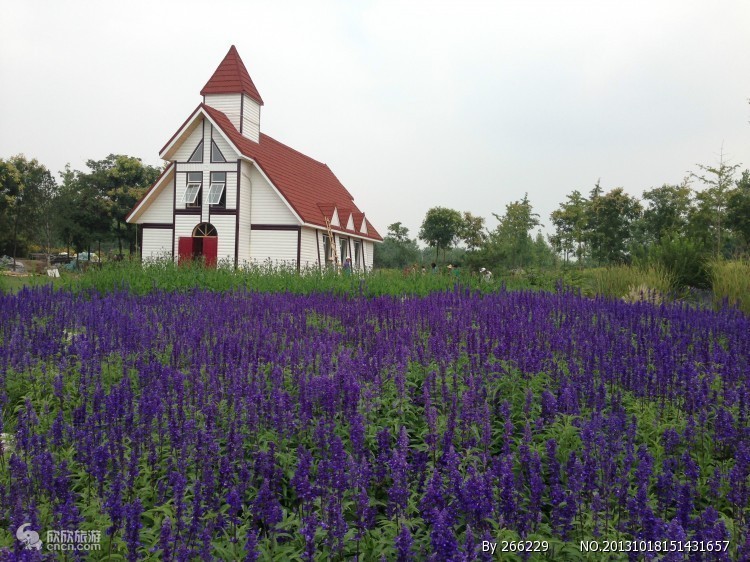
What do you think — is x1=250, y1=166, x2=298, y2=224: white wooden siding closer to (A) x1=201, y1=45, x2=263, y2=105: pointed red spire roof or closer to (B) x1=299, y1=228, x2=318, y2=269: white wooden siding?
(B) x1=299, y1=228, x2=318, y2=269: white wooden siding

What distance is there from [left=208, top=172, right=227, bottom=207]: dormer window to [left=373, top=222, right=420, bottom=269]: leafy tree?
31069 mm

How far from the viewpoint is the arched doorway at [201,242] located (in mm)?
28484

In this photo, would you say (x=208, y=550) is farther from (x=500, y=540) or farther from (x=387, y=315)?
(x=387, y=315)

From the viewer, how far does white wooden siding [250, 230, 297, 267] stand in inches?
1124

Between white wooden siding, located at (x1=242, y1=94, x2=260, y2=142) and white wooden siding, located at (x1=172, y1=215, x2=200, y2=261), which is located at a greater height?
white wooden siding, located at (x1=242, y1=94, x2=260, y2=142)

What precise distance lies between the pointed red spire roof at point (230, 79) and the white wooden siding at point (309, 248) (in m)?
8.56

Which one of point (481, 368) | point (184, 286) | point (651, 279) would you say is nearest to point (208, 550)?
point (481, 368)

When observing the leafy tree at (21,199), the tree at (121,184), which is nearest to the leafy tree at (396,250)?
the tree at (121,184)

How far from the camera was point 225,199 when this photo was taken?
28359mm

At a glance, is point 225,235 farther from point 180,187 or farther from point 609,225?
point 609,225

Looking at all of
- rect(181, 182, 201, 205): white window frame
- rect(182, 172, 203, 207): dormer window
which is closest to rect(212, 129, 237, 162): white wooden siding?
rect(182, 172, 203, 207): dormer window

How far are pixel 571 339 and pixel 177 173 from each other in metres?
26.4

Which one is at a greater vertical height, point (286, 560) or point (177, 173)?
point (177, 173)

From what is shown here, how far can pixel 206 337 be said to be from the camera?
6.82m
